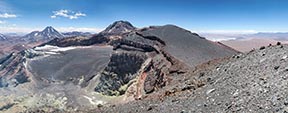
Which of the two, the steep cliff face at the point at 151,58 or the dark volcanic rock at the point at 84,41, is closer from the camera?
the steep cliff face at the point at 151,58

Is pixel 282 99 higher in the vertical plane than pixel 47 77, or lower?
higher

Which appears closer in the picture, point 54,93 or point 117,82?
point 117,82

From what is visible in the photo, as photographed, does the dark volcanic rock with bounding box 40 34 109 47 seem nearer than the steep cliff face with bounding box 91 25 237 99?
No

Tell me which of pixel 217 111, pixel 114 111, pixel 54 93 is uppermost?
pixel 217 111

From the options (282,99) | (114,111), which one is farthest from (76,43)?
(282,99)

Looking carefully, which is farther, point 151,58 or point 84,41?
point 84,41

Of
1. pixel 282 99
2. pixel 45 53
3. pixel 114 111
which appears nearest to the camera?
pixel 282 99

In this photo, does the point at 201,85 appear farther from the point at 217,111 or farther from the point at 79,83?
the point at 79,83

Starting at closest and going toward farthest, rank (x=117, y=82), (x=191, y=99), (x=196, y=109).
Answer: (x=196, y=109) < (x=191, y=99) < (x=117, y=82)

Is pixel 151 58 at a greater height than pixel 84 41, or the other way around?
pixel 151 58
